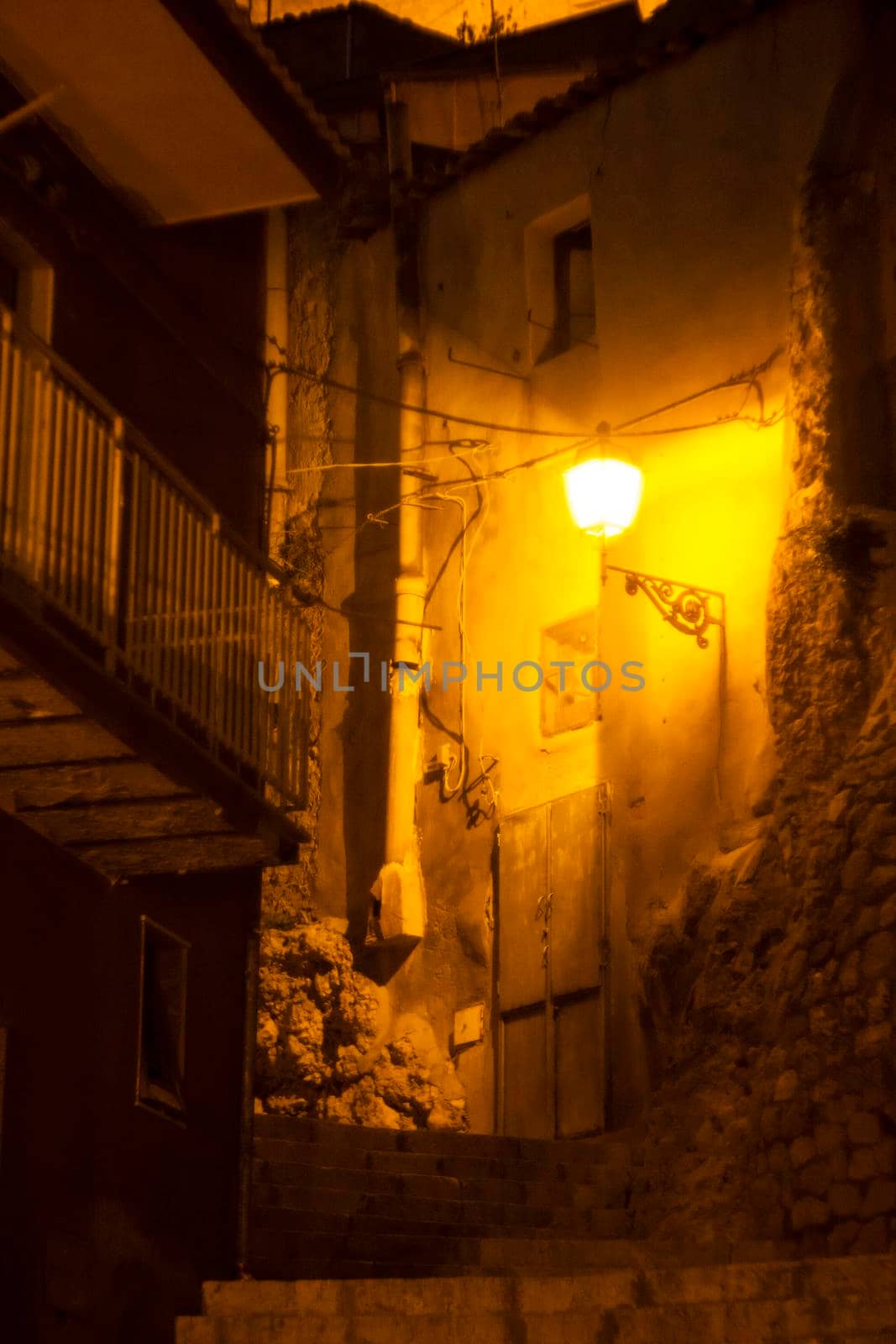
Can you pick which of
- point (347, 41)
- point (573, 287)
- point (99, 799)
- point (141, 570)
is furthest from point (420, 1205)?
point (347, 41)

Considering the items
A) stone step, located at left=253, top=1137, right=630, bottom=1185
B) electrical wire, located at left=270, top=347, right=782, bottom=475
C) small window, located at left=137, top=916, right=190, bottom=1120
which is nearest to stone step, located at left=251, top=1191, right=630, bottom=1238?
stone step, located at left=253, top=1137, right=630, bottom=1185

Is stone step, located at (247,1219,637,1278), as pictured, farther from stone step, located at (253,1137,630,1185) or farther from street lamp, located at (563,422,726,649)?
street lamp, located at (563,422,726,649)

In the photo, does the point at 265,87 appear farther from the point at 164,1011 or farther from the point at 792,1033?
the point at 792,1033

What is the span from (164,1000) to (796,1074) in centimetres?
375

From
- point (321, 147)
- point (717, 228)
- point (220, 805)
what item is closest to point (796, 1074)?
point (220, 805)

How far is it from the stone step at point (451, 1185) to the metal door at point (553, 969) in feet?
6.80

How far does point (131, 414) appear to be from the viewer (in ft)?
36.7

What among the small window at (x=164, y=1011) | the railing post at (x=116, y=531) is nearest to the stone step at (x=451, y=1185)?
the small window at (x=164, y=1011)

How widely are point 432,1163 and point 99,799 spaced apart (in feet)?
12.3

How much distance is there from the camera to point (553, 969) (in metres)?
16.1

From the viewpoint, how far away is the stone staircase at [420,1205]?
11.0 meters

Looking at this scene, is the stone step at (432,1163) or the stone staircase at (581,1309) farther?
the stone step at (432,1163)

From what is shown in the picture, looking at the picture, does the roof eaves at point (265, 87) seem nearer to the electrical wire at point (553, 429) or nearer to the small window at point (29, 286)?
the small window at point (29, 286)

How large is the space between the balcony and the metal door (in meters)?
5.31
